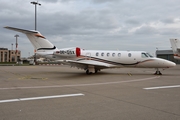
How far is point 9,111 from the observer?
18.4ft

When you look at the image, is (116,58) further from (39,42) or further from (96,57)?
(39,42)

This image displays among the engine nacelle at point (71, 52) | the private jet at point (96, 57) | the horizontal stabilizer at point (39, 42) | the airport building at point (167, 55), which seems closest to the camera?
the private jet at point (96, 57)

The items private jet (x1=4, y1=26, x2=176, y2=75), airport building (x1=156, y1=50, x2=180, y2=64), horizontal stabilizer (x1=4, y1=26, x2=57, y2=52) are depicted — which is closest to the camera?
private jet (x1=4, y1=26, x2=176, y2=75)

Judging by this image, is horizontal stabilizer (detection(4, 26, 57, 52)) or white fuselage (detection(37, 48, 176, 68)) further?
horizontal stabilizer (detection(4, 26, 57, 52))

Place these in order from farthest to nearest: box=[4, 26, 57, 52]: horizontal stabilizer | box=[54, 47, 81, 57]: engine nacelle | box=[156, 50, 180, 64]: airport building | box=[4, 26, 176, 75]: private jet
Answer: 1. box=[156, 50, 180, 64]: airport building
2. box=[4, 26, 57, 52]: horizontal stabilizer
3. box=[54, 47, 81, 57]: engine nacelle
4. box=[4, 26, 176, 75]: private jet

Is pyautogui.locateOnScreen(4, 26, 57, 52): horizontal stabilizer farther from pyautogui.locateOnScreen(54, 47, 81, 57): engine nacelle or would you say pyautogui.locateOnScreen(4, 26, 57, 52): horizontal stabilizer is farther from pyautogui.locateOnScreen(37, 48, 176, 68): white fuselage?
pyautogui.locateOnScreen(54, 47, 81, 57): engine nacelle

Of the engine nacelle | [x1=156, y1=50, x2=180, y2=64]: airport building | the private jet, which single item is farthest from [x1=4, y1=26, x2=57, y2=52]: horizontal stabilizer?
[x1=156, y1=50, x2=180, y2=64]: airport building

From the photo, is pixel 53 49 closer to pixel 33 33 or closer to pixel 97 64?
pixel 33 33

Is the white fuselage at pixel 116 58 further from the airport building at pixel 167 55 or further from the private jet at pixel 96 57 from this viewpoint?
the airport building at pixel 167 55

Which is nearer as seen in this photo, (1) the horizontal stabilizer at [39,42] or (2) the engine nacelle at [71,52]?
(2) the engine nacelle at [71,52]

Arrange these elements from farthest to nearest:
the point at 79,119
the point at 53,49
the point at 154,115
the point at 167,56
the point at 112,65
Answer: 1. the point at 167,56
2. the point at 53,49
3. the point at 112,65
4. the point at 154,115
5. the point at 79,119

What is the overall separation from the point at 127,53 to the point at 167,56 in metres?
43.5

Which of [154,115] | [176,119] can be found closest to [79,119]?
[154,115]

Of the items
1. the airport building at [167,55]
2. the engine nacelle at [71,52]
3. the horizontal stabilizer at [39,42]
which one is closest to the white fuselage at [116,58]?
the engine nacelle at [71,52]
